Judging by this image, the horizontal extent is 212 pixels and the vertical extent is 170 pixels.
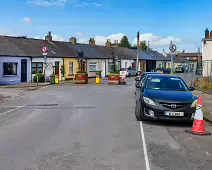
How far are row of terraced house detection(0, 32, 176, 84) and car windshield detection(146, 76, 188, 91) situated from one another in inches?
942

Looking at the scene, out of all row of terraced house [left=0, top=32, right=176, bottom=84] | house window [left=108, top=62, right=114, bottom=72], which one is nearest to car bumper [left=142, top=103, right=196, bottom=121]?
row of terraced house [left=0, top=32, right=176, bottom=84]

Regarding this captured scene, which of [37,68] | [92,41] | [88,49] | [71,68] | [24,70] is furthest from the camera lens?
[92,41]

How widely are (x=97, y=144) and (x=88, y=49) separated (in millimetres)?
44780

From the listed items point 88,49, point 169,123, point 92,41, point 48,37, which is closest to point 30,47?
point 48,37

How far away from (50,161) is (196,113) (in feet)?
16.0

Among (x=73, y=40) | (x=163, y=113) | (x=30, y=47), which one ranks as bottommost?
(x=163, y=113)

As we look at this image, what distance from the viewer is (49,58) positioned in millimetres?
39344

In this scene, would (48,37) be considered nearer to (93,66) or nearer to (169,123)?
(93,66)

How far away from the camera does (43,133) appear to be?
9094 mm

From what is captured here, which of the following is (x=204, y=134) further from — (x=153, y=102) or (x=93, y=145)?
(x=93, y=145)

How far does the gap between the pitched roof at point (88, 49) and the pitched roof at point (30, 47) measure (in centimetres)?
210

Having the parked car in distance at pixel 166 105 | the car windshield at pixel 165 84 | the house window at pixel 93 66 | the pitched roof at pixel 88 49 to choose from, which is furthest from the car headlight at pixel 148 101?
the house window at pixel 93 66

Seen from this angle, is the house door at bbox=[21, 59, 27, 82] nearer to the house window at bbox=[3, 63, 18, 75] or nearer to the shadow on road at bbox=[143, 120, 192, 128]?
the house window at bbox=[3, 63, 18, 75]

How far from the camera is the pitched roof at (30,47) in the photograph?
1393 inches
